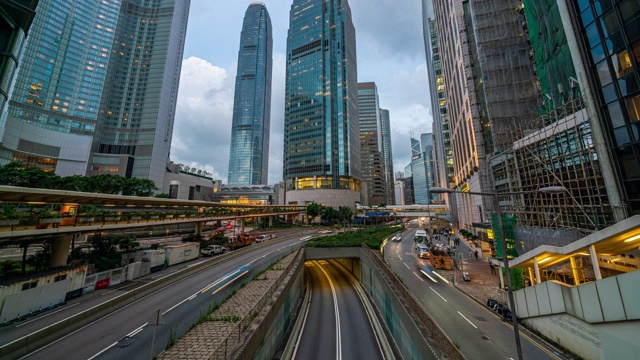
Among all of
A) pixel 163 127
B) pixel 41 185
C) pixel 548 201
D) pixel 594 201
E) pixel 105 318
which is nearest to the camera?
pixel 105 318

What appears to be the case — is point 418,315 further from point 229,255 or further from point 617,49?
point 229,255

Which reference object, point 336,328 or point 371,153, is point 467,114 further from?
point 371,153

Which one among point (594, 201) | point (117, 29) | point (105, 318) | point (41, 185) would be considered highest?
point (117, 29)

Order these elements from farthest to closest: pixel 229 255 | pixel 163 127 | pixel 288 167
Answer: pixel 288 167 → pixel 163 127 → pixel 229 255

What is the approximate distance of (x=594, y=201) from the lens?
17.6 m

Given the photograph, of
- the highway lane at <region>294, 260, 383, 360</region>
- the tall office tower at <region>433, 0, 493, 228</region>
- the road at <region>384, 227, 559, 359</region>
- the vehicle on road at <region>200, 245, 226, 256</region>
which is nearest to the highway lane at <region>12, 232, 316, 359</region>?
the highway lane at <region>294, 260, 383, 360</region>

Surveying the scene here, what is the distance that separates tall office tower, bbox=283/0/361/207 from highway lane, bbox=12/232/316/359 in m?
87.6

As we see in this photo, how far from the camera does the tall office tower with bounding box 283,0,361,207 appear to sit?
10975cm

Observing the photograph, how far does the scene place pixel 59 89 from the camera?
83062 millimetres

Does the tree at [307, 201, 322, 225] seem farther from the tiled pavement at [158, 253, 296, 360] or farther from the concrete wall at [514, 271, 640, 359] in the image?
the concrete wall at [514, 271, 640, 359]

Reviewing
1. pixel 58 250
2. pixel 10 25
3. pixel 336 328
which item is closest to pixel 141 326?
pixel 336 328

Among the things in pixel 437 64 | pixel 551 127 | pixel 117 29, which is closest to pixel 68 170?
pixel 117 29

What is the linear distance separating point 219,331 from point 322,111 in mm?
110283

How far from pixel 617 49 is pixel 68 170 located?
12502cm
